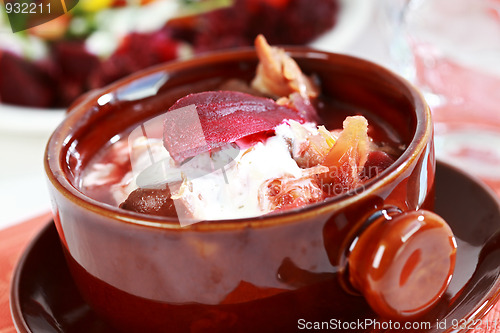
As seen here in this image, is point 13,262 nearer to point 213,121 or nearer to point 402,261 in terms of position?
point 213,121

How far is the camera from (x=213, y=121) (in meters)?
0.74

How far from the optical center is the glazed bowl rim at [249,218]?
0.58 m

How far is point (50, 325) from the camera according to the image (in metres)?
0.74

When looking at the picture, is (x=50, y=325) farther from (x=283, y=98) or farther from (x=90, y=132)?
(x=283, y=98)

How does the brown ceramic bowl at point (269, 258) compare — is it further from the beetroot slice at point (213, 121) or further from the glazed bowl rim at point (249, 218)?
the beetroot slice at point (213, 121)

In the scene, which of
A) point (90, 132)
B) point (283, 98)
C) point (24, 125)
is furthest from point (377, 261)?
point (24, 125)

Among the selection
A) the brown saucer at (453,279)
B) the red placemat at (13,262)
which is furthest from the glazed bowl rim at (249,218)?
the red placemat at (13,262)

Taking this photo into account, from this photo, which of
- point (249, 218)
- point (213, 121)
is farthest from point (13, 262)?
point (249, 218)

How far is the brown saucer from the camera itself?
69 centimetres

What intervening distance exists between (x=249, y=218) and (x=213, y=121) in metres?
0.19

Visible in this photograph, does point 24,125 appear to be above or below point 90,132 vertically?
below

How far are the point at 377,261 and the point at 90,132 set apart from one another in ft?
1.47

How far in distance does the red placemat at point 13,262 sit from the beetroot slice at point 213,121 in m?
0.33

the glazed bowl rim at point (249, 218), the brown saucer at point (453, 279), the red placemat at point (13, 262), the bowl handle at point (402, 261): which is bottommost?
the red placemat at point (13, 262)
